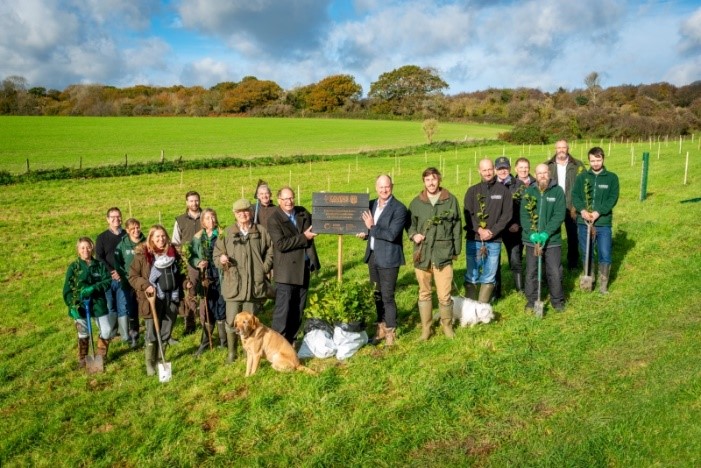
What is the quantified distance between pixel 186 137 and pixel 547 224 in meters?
56.1

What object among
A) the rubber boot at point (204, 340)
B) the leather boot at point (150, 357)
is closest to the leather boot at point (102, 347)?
the leather boot at point (150, 357)

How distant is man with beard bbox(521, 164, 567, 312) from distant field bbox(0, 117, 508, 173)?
33.0 m

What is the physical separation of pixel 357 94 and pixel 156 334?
90.2 m

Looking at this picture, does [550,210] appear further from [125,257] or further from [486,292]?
[125,257]

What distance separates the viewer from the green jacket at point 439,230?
24.1 feet

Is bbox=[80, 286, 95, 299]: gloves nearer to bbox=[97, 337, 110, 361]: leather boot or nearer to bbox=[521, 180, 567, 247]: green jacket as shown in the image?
bbox=[97, 337, 110, 361]: leather boot

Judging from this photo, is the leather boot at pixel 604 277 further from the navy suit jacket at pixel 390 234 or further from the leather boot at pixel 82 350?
the leather boot at pixel 82 350

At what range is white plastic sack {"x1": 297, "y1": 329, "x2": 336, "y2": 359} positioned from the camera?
7.29m

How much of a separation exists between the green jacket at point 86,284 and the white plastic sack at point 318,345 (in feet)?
9.66

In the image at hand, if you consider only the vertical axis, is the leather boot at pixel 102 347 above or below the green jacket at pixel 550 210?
below

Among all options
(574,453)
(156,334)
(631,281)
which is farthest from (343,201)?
(631,281)

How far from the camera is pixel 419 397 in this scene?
19.4ft

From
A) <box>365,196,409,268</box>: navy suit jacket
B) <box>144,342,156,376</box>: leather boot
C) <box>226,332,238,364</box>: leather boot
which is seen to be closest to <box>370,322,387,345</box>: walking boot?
<box>365,196,409,268</box>: navy suit jacket

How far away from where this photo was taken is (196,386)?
679 centimetres
